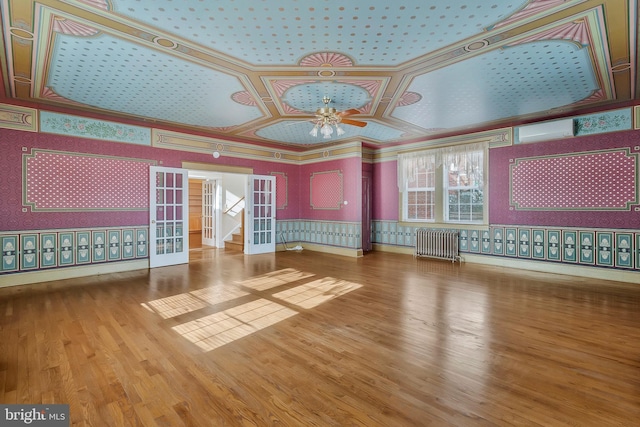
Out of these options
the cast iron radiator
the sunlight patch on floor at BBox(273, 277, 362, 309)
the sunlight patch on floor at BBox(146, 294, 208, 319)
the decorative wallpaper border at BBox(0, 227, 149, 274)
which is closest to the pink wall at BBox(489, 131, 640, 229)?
the cast iron radiator

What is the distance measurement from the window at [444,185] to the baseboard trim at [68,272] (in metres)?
5.96

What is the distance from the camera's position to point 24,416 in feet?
5.86

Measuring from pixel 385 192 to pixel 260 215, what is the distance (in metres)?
3.27

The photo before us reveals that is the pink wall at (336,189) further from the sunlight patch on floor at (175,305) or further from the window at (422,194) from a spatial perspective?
the sunlight patch on floor at (175,305)

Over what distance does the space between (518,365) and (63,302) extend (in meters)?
4.96

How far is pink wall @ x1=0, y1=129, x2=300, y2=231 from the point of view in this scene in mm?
4699

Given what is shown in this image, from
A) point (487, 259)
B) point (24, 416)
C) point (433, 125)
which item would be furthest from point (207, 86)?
point (487, 259)

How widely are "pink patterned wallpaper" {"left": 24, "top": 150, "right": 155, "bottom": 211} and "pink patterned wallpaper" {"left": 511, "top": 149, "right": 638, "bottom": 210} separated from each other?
7188mm

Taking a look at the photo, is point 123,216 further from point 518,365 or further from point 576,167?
point 576,167

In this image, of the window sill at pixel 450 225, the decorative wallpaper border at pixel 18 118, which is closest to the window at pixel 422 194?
the window sill at pixel 450 225

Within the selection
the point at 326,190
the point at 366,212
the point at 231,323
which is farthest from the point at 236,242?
the point at 231,323

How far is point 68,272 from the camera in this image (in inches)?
205

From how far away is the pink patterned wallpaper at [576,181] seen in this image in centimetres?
497

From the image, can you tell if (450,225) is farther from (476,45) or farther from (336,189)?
(476,45)
